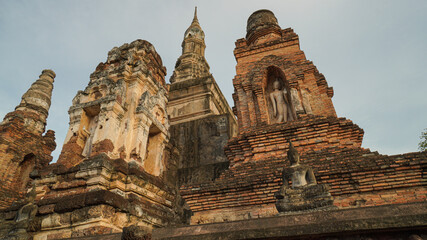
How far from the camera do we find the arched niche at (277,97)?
305 inches

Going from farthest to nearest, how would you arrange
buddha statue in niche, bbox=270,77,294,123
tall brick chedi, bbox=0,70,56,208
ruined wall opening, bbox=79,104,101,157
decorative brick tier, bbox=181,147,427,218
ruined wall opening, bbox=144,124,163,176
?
1. tall brick chedi, bbox=0,70,56,208
2. buddha statue in niche, bbox=270,77,294,123
3. ruined wall opening, bbox=144,124,163,176
4. ruined wall opening, bbox=79,104,101,157
5. decorative brick tier, bbox=181,147,427,218

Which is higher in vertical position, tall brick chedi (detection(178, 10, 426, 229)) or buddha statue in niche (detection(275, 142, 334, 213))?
tall brick chedi (detection(178, 10, 426, 229))

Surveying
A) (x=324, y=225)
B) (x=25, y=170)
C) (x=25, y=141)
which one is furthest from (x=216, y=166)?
(x=25, y=141)

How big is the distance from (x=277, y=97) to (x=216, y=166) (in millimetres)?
2833

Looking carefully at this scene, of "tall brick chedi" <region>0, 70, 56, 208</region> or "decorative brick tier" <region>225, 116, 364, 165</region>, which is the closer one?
"decorative brick tier" <region>225, 116, 364, 165</region>

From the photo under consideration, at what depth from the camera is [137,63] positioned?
820cm

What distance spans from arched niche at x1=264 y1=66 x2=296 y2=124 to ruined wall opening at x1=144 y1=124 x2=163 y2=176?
10.8ft

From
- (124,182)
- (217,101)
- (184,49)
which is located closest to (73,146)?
(124,182)

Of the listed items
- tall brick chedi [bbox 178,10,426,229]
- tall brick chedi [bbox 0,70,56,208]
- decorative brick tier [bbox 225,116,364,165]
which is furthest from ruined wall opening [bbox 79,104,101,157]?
tall brick chedi [bbox 0,70,56,208]

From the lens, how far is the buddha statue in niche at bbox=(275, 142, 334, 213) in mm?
4000

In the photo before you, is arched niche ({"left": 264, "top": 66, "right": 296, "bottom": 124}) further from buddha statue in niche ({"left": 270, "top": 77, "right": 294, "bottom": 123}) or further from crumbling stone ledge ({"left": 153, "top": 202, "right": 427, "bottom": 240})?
crumbling stone ledge ({"left": 153, "top": 202, "right": 427, "bottom": 240})

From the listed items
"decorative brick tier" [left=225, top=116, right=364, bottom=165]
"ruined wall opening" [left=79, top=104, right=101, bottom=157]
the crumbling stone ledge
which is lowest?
the crumbling stone ledge

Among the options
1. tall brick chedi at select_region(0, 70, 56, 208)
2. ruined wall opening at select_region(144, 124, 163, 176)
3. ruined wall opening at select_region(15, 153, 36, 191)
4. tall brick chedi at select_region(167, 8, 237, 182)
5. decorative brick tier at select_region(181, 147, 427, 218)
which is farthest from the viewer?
ruined wall opening at select_region(15, 153, 36, 191)

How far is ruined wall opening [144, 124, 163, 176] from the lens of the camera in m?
7.59
